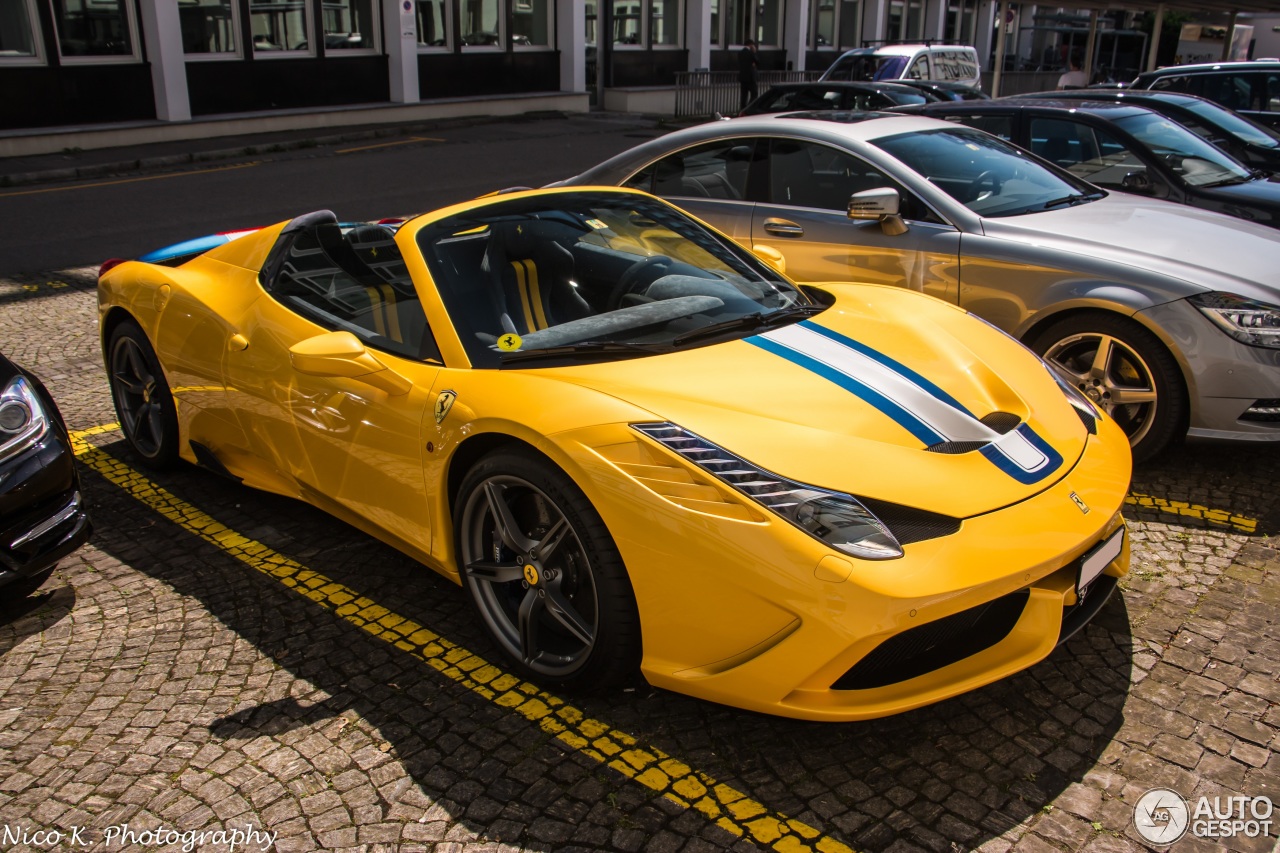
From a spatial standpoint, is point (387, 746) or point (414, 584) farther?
point (414, 584)

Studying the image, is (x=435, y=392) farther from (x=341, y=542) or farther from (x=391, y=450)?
(x=341, y=542)

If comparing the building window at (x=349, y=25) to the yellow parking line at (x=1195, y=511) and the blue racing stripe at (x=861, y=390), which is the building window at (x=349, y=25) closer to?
the yellow parking line at (x=1195, y=511)

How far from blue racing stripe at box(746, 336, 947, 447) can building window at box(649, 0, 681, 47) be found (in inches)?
945

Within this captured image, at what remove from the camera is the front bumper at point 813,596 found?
2.66 meters

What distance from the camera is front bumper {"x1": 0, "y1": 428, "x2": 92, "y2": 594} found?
3611mm

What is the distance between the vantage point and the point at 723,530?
9.03 ft

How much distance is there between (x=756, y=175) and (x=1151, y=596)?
3347 mm

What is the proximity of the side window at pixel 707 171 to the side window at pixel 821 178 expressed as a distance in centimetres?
20

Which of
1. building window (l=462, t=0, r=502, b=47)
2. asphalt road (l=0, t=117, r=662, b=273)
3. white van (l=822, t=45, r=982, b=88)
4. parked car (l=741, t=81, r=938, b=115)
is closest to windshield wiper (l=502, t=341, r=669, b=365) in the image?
asphalt road (l=0, t=117, r=662, b=273)

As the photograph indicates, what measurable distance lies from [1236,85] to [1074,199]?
809 cm

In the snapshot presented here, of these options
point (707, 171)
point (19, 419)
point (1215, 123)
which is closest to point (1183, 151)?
point (1215, 123)

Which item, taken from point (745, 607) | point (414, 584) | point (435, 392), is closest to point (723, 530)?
point (745, 607)

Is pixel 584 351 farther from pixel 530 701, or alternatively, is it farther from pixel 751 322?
pixel 530 701

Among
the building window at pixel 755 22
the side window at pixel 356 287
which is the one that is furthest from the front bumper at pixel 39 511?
Answer: the building window at pixel 755 22
